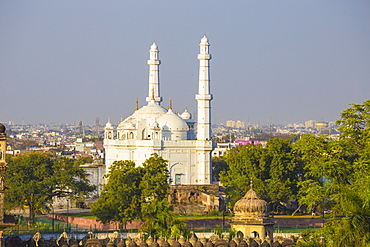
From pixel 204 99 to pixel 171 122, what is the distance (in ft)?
7.84

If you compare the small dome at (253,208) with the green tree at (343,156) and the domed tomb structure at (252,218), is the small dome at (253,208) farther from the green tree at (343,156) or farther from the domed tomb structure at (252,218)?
the green tree at (343,156)

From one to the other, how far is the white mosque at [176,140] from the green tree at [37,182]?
8.82 meters

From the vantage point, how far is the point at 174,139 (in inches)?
2781

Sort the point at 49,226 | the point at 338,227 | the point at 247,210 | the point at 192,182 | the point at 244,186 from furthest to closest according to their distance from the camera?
the point at 192,182, the point at 244,186, the point at 49,226, the point at 247,210, the point at 338,227

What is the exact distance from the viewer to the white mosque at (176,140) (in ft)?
229

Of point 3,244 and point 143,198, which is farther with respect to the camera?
point 143,198

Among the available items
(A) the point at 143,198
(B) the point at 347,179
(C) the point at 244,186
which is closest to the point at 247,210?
(B) the point at 347,179

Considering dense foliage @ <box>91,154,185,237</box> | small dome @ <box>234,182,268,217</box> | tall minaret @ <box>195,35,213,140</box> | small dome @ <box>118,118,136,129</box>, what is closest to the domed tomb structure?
small dome @ <box>234,182,268,217</box>

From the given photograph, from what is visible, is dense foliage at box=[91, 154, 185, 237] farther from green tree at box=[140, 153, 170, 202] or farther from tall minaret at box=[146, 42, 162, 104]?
tall minaret at box=[146, 42, 162, 104]

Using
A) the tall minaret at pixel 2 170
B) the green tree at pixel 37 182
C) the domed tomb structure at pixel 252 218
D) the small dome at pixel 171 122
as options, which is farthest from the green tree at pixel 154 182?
the tall minaret at pixel 2 170

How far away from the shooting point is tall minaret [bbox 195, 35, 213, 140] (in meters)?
70.6

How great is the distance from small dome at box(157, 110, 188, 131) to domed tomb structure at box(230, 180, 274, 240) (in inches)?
1122

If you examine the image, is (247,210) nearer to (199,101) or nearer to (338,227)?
(338,227)

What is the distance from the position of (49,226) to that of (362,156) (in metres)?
16.0
